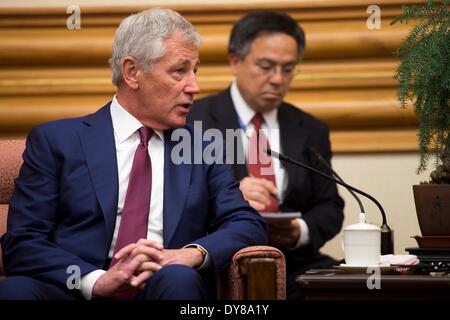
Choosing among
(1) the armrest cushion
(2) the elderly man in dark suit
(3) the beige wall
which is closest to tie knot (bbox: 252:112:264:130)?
(3) the beige wall

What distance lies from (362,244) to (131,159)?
2.51 ft

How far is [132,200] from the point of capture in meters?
2.81

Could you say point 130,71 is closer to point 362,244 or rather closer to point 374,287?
point 362,244

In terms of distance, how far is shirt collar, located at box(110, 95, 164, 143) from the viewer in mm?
2918

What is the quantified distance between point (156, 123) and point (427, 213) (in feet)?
2.86

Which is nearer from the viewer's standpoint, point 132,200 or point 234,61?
point 132,200

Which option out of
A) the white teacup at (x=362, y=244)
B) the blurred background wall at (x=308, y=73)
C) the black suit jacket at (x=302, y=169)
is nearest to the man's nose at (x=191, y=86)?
the white teacup at (x=362, y=244)

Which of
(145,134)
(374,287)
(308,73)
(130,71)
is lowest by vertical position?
(374,287)

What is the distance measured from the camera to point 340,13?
4035mm

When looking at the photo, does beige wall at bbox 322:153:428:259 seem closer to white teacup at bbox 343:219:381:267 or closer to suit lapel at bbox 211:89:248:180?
suit lapel at bbox 211:89:248:180

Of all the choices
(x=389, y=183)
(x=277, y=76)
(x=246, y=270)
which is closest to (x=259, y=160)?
(x=277, y=76)

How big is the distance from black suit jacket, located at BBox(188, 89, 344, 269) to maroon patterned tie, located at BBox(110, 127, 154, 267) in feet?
3.06

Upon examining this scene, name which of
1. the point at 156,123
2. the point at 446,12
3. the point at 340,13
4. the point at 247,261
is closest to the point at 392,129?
the point at 340,13

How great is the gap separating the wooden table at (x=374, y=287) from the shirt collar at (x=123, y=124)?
0.78 metres
